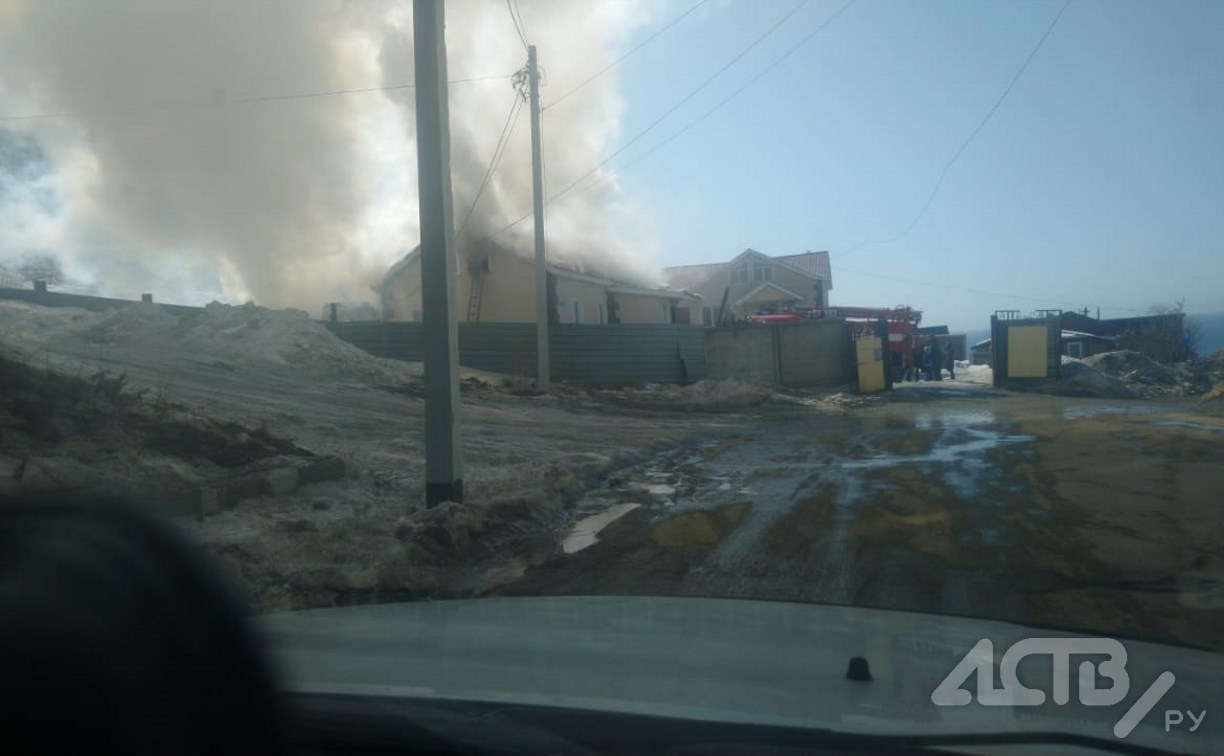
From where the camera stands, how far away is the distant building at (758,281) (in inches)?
2274

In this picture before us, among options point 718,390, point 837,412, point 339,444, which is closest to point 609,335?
point 718,390

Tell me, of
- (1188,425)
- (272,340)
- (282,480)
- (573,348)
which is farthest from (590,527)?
(573,348)

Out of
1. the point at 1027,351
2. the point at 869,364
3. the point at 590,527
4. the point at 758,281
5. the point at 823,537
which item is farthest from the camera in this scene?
the point at 758,281

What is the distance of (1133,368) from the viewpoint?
37.4m

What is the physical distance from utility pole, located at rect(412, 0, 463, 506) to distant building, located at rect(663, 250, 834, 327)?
44538mm

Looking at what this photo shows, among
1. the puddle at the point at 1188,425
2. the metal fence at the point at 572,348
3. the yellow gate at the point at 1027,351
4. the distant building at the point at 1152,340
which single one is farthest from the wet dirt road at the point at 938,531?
the distant building at the point at 1152,340

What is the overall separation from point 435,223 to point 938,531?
17.3ft

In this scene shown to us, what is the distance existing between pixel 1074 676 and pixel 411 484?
303 inches

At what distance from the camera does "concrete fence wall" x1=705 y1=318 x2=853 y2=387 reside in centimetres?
3250

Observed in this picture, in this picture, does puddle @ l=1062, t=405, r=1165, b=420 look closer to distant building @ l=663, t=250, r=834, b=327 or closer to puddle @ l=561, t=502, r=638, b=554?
puddle @ l=561, t=502, r=638, b=554

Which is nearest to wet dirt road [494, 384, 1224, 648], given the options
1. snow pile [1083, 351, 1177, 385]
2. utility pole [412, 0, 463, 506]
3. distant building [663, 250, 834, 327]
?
utility pole [412, 0, 463, 506]

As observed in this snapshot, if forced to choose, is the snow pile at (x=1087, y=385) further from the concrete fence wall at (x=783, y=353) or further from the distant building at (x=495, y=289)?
the distant building at (x=495, y=289)

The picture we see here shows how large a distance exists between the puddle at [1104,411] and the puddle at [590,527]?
14246 mm

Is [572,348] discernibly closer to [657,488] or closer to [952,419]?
[952,419]
